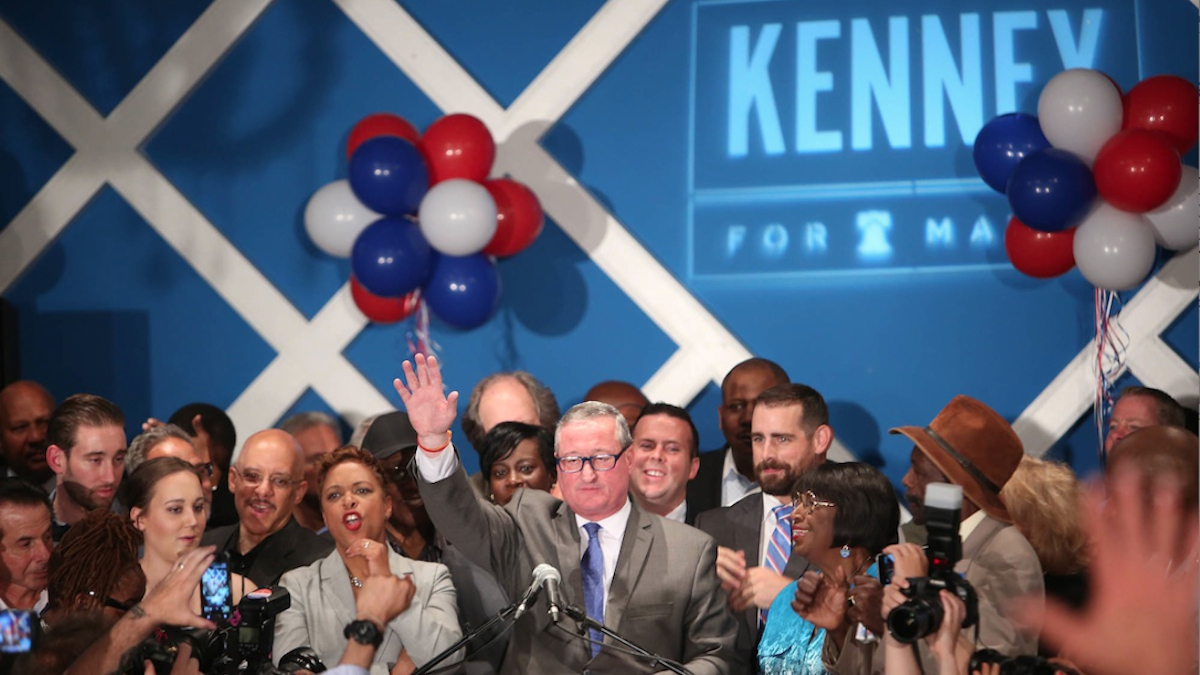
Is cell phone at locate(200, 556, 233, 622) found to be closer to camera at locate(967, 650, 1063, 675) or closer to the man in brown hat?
the man in brown hat

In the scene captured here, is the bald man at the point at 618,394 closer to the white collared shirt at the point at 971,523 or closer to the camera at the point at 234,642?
the white collared shirt at the point at 971,523

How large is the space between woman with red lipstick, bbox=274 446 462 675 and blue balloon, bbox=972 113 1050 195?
3.30m

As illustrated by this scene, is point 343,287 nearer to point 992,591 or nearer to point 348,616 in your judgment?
point 348,616

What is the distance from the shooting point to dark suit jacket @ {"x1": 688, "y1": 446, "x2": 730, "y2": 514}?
626cm

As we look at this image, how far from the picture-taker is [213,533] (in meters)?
5.34

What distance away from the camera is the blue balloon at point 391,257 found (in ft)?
21.7

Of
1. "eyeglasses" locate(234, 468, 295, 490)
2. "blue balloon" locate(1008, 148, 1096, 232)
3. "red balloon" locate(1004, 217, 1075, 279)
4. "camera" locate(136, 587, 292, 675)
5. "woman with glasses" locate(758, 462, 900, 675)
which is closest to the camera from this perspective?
"camera" locate(136, 587, 292, 675)

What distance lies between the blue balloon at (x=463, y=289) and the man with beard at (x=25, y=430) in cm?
181

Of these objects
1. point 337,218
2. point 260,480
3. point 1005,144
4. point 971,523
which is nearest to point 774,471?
point 971,523

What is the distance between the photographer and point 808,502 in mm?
4082

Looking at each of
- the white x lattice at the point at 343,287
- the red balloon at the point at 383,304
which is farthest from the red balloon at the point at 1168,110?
the red balloon at the point at 383,304

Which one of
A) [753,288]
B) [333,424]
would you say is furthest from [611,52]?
[333,424]

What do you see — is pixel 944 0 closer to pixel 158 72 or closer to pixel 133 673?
pixel 158 72

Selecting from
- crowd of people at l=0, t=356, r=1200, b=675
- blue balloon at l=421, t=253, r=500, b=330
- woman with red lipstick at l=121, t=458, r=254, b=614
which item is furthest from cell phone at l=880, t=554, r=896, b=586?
blue balloon at l=421, t=253, r=500, b=330
